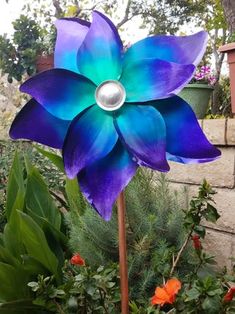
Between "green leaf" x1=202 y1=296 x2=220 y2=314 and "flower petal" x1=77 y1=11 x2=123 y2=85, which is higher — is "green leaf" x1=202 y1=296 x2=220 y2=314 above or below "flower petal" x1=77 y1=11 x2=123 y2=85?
below

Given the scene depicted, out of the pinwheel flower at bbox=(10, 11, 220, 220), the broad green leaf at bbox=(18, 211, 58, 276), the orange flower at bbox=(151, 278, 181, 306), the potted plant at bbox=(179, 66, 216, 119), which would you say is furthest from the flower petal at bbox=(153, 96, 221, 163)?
the potted plant at bbox=(179, 66, 216, 119)

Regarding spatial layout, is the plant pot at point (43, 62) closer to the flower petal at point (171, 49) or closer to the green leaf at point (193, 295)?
the flower petal at point (171, 49)

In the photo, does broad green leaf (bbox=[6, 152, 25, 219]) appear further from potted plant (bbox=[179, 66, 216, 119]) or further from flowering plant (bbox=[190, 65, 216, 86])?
flowering plant (bbox=[190, 65, 216, 86])

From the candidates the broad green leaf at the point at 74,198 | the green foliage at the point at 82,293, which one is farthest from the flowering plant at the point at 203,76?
the green foliage at the point at 82,293

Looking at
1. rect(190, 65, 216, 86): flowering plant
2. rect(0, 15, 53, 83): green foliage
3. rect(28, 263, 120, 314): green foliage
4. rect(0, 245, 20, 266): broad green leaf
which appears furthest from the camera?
rect(0, 15, 53, 83): green foliage

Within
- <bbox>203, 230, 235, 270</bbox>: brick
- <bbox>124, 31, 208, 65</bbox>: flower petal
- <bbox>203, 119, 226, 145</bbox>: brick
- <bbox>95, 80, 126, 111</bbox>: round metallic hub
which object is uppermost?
<bbox>124, 31, 208, 65</bbox>: flower petal

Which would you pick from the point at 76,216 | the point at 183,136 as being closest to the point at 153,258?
the point at 76,216
